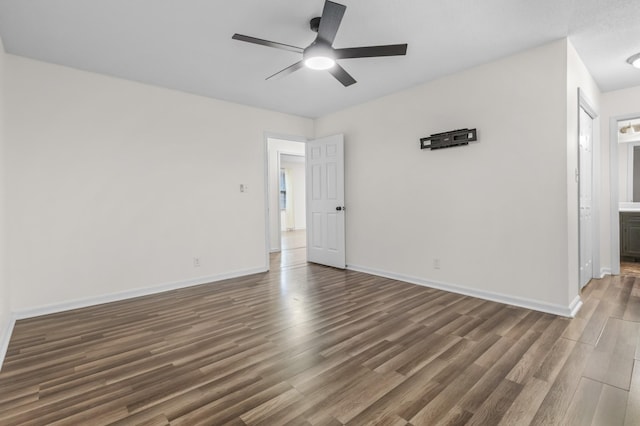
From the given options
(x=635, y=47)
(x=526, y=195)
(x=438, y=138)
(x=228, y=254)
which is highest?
(x=635, y=47)

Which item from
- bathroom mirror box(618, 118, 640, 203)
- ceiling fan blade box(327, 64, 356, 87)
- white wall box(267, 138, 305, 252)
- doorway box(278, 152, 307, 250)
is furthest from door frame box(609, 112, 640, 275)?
doorway box(278, 152, 307, 250)

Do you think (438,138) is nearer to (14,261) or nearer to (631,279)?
(631,279)

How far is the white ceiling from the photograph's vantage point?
7.84 ft

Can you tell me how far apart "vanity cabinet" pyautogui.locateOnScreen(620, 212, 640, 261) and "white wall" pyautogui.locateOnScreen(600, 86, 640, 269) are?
4.28 feet

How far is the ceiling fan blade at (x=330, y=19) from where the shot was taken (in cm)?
197

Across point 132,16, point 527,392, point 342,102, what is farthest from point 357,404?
point 342,102

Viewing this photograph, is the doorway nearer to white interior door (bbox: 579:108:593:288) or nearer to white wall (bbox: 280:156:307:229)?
white wall (bbox: 280:156:307:229)

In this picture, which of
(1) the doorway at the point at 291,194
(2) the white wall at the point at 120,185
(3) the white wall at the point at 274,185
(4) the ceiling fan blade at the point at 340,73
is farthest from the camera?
(1) the doorway at the point at 291,194

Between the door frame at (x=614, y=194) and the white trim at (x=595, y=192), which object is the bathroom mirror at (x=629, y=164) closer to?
the door frame at (x=614, y=194)

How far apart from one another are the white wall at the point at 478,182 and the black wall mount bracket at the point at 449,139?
8 centimetres

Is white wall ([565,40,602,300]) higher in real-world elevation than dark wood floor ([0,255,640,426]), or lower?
Answer: higher

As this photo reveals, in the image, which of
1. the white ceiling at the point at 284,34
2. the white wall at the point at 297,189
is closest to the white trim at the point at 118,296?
the white ceiling at the point at 284,34

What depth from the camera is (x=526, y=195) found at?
3215mm

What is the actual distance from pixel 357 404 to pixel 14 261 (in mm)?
3588
